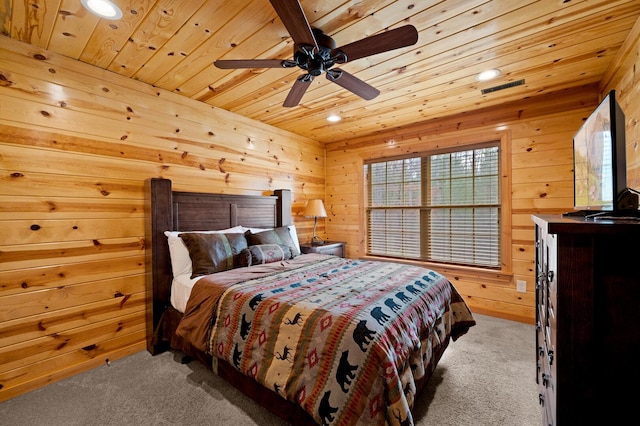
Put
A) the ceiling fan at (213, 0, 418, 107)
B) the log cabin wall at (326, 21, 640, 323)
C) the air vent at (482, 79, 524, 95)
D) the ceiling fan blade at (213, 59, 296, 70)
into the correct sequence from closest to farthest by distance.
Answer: the ceiling fan at (213, 0, 418, 107), the ceiling fan blade at (213, 59, 296, 70), the air vent at (482, 79, 524, 95), the log cabin wall at (326, 21, 640, 323)

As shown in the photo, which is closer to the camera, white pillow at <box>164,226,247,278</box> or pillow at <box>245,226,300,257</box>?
white pillow at <box>164,226,247,278</box>

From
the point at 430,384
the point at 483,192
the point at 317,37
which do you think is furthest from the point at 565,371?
the point at 483,192

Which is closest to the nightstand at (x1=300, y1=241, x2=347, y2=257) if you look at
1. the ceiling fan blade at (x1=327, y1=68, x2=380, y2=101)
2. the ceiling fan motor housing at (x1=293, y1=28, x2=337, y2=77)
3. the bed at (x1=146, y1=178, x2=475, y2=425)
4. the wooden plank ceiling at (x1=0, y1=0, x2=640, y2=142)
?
the bed at (x1=146, y1=178, x2=475, y2=425)

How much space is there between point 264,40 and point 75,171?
183cm

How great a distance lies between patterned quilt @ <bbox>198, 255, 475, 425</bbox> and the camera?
1.29 meters

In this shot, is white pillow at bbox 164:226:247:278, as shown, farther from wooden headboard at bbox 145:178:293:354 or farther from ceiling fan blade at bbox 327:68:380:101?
ceiling fan blade at bbox 327:68:380:101

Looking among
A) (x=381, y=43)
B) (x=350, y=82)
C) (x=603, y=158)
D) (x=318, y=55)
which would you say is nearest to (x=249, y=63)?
(x=318, y=55)

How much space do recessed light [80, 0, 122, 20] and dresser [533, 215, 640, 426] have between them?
2439 millimetres

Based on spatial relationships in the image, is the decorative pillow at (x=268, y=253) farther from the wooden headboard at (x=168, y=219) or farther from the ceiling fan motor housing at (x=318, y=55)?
the ceiling fan motor housing at (x=318, y=55)

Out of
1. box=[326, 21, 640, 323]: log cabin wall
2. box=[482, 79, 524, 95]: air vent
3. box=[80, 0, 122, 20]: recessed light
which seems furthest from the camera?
box=[326, 21, 640, 323]: log cabin wall

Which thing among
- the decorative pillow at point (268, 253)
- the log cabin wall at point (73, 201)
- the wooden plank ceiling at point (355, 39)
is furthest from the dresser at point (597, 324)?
the log cabin wall at point (73, 201)

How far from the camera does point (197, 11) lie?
1.72 meters

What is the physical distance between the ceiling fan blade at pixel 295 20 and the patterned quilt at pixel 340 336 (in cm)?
155

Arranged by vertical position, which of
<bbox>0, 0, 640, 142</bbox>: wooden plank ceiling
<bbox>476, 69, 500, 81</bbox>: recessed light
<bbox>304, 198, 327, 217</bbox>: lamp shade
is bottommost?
<bbox>304, 198, 327, 217</bbox>: lamp shade
